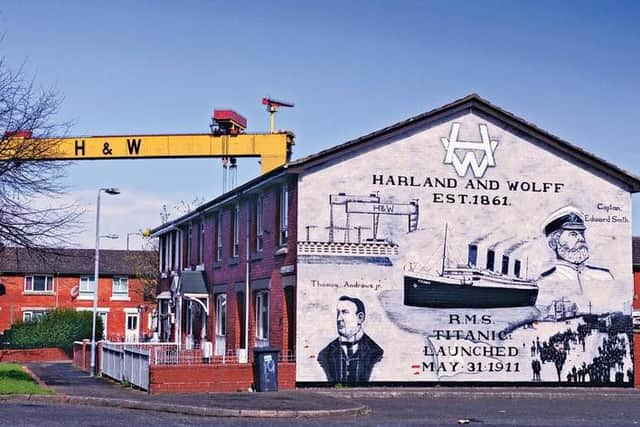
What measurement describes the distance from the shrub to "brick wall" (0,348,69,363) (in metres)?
0.53

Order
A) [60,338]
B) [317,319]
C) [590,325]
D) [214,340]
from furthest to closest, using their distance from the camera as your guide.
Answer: [60,338] → [214,340] → [590,325] → [317,319]

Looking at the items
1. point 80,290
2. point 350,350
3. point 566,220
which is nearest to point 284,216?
point 350,350

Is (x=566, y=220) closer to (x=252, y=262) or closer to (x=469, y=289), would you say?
(x=469, y=289)

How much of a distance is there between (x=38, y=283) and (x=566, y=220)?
46.4 meters

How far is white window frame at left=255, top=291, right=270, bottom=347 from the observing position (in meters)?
30.7

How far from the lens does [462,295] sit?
93.1 feet

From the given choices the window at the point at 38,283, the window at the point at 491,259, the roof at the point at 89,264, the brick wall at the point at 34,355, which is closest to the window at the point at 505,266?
the window at the point at 491,259

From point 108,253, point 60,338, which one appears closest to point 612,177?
point 60,338

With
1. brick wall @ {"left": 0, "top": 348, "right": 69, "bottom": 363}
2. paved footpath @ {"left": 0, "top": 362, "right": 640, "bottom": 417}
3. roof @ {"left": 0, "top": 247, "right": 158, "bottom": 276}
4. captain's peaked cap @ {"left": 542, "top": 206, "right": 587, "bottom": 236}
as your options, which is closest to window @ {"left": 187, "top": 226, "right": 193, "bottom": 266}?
paved footpath @ {"left": 0, "top": 362, "right": 640, "bottom": 417}

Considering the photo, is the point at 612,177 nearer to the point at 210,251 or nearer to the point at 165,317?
the point at 210,251

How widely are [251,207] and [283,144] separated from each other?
2440mm

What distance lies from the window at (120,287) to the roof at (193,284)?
3262 cm

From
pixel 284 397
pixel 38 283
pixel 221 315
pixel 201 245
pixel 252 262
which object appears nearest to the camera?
pixel 284 397

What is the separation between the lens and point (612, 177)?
30.1m
